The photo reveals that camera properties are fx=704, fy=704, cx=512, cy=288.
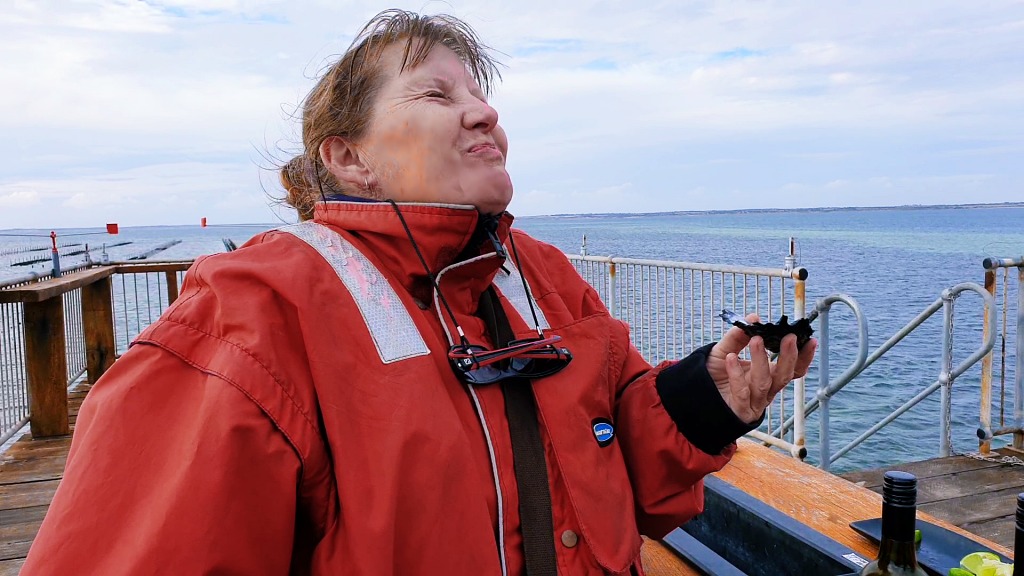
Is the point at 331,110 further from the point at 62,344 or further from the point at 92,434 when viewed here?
the point at 62,344

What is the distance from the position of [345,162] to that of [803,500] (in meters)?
1.25

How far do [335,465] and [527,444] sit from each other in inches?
12.3

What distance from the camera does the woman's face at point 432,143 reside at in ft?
4.00

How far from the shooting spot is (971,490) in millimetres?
3947

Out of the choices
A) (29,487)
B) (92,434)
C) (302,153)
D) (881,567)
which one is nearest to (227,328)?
(92,434)

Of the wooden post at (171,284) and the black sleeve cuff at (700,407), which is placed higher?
the black sleeve cuff at (700,407)

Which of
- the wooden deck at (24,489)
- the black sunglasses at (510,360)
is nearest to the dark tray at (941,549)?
the black sunglasses at (510,360)

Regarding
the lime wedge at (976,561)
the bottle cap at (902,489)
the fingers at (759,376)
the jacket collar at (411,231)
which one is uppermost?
the jacket collar at (411,231)

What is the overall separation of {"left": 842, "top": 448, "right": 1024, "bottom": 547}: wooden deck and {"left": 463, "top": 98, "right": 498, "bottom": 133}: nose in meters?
3.35

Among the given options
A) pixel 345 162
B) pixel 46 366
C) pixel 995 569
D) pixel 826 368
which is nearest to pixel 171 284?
pixel 46 366

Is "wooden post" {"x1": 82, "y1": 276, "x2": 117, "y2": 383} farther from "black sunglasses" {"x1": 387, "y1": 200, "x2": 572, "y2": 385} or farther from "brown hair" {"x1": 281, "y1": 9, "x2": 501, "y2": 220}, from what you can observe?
"black sunglasses" {"x1": 387, "y1": 200, "x2": 572, "y2": 385}

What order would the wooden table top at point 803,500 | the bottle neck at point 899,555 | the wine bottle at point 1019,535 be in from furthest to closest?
the wooden table top at point 803,500, the bottle neck at point 899,555, the wine bottle at point 1019,535

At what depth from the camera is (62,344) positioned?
4.71m

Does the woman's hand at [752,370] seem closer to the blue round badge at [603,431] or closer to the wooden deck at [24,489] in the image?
the blue round badge at [603,431]
